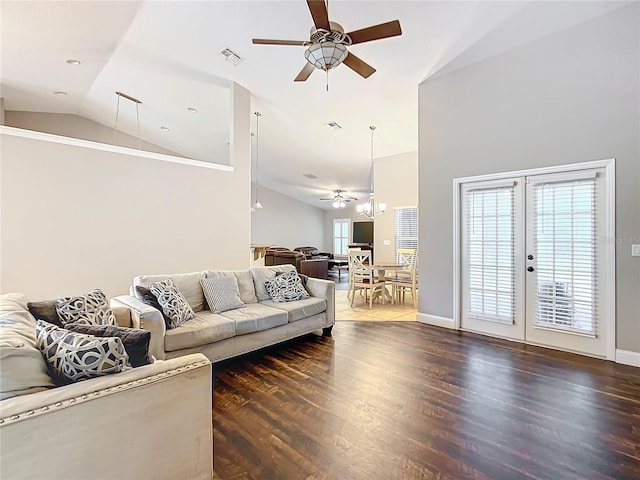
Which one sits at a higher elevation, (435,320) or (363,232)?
(363,232)

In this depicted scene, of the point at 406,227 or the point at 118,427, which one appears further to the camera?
the point at 406,227

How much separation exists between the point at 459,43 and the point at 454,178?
1664 mm

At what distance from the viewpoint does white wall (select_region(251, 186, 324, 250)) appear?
1203 cm

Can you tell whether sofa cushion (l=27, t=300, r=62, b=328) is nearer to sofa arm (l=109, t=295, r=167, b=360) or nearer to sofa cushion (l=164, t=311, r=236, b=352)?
sofa arm (l=109, t=295, r=167, b=360)

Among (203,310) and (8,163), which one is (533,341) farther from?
(8,163)

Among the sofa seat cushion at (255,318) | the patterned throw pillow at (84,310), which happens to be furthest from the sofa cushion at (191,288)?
the patterned throw pillow at (84,310)

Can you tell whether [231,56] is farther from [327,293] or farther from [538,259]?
[538,259]

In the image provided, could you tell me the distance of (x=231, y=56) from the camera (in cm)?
461

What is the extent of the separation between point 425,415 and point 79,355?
219cm

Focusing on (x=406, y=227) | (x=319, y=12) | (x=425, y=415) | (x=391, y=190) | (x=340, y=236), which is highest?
(x=319, y=12)

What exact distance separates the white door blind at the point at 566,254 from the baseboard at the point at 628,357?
264 mm

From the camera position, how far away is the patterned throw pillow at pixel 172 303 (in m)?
3.04

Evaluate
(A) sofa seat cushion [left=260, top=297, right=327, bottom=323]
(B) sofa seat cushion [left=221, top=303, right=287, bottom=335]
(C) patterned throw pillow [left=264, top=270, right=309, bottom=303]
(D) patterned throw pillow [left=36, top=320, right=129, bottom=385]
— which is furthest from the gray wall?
(D) patterned throw pillow [left=36, top=320, right=129, bottom=385]

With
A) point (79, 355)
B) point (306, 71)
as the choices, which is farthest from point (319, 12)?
point (79, 355)
